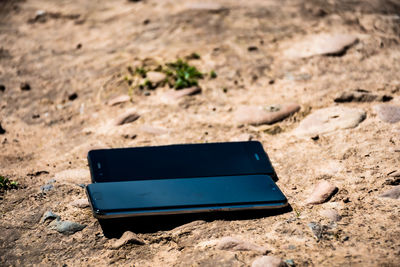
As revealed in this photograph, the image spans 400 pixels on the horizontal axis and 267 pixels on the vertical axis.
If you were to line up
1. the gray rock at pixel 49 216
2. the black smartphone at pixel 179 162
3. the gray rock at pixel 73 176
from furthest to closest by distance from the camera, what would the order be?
the gray rock at pixel 73 176
the black smartphone at pixel 179 162
the gray rock at pixel 49 216

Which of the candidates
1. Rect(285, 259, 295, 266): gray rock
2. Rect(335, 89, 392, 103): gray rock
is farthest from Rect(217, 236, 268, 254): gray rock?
Rect(335, 89, 392, 103): gray rock

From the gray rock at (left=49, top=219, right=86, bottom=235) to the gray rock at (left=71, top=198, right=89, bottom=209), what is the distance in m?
0.16

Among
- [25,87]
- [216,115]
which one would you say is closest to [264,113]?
Result: [216,115]

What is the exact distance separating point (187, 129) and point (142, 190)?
40.6 inches

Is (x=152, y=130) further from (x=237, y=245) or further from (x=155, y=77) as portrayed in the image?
(x=237, y=245)

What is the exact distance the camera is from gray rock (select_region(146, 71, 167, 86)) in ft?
13.4

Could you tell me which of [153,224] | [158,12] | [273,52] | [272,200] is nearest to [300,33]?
[273,52]

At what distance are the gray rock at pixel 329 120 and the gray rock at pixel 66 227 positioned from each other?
69.1 inches

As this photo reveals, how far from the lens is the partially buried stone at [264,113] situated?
351 centimetres

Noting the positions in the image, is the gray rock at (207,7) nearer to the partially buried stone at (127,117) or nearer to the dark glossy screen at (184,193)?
the partially buried stone at (127,117)

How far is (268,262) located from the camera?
201cm

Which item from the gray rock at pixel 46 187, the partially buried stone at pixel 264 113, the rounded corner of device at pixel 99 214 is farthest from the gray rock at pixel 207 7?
the rounded corner of device at pixel 99 214

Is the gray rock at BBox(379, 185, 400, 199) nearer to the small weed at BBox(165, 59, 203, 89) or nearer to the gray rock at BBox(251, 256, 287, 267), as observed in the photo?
the gray rock at BBox(251, 256, 287, 267)

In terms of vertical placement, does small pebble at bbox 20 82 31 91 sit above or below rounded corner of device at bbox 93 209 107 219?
above
